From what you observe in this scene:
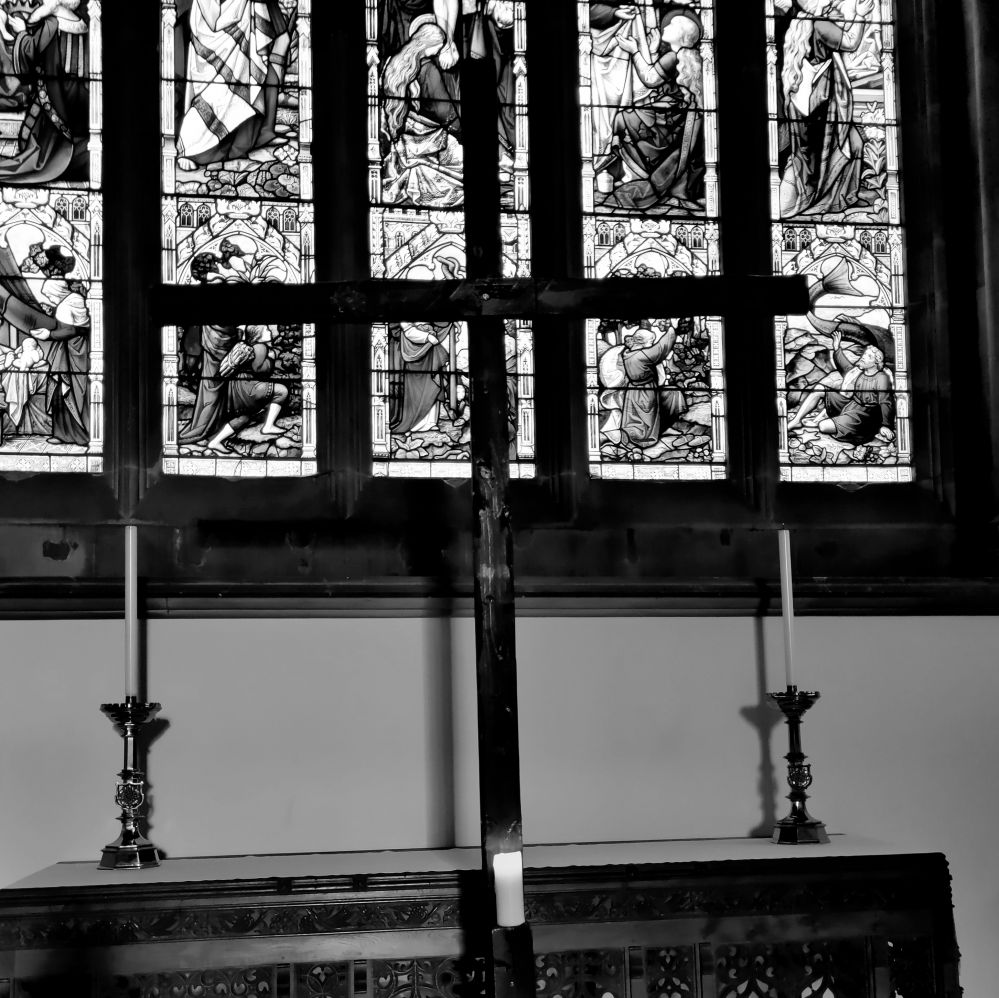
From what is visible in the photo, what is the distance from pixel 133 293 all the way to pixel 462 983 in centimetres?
227

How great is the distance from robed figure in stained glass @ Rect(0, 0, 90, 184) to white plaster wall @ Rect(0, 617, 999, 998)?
1.46 meters

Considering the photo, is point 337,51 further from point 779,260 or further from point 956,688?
point 956,688

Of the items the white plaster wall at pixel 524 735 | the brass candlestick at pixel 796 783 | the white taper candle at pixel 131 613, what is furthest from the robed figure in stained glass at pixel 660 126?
the white taper candle at pixel 131 613

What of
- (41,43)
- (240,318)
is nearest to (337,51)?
(41,43)

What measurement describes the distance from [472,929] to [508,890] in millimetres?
289

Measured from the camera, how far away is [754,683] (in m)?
4.35

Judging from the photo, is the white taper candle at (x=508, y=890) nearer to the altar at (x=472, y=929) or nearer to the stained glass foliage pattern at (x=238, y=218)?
the altar at (x=472, y=929)

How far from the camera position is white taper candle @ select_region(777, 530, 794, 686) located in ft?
13.0

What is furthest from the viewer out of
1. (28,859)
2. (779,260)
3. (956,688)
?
(779,260)

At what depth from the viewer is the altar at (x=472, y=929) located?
321 centimetres

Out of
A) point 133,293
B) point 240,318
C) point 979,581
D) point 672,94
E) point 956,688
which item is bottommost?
point 956,688

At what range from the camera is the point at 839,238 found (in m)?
4.88

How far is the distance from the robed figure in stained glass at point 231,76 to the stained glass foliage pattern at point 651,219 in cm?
103

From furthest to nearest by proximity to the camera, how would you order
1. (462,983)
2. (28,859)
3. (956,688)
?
(956,688), (28,859), (462,983)
